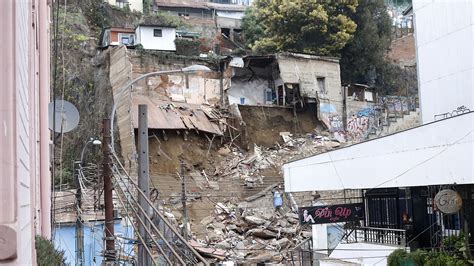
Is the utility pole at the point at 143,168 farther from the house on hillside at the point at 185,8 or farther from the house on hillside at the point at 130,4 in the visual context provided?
the house on hillside at the point at 185,8

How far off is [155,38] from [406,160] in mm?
29772

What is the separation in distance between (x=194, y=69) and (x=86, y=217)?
42.4 ft

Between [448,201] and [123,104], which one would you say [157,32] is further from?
[448,201]

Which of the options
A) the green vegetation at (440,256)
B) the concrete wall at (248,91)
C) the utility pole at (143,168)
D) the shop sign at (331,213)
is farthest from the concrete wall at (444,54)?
the concrete wall at (248,91)

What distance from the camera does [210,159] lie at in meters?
36.2

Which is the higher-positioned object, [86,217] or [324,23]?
[324,23]

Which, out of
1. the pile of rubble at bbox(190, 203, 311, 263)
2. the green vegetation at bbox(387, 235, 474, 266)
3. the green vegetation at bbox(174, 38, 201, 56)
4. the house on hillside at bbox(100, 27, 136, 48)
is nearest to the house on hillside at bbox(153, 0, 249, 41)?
the green vegetation at bbox(174, 38, 201, 56)

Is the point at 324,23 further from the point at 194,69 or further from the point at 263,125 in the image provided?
the point at 194,69

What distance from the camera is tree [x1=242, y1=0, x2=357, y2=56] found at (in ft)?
137

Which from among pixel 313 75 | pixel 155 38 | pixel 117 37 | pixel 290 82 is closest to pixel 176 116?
pixel 290 82

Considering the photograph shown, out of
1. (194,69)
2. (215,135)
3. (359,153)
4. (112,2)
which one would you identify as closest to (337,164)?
(359,153)

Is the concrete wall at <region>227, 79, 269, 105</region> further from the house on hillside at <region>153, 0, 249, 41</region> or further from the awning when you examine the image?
the awning

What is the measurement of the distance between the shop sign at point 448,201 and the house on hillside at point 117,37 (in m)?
31.8

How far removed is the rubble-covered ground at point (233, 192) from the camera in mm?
27297
